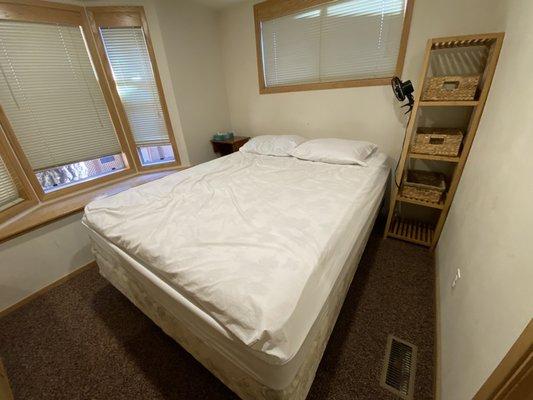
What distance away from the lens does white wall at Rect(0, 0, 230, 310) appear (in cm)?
176

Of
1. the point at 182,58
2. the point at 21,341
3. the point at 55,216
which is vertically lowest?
the point at 21,341

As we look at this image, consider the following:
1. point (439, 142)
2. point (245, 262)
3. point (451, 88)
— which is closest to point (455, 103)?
point (451, 88)

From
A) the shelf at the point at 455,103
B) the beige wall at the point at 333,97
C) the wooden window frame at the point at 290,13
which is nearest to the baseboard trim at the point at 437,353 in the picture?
the shelf at the point at 455,103

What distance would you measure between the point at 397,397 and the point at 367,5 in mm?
2788

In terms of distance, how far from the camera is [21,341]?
58.9 inches

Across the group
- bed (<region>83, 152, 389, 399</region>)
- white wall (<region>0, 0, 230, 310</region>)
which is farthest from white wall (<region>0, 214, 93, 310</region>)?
bed (<region>83, 152, 389, 399</region>)

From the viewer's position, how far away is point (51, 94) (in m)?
2.06

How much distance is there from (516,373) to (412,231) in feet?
5.87

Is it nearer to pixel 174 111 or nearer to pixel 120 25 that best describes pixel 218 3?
pixel 120 25

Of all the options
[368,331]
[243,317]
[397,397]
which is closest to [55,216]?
[243,317]

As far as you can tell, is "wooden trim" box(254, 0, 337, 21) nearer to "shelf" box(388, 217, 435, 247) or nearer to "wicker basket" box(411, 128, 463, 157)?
"wicker basket" box(411, 128, 463, 157)

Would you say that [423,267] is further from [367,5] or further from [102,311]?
[102,311]

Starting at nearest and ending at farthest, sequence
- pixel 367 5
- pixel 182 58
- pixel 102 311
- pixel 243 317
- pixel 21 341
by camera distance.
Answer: pixel 243 317, pixel 21 341, pixel 102 311, pixel 367 5, pixel 182 58

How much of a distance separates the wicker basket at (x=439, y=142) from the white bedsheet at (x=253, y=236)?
32 cm
